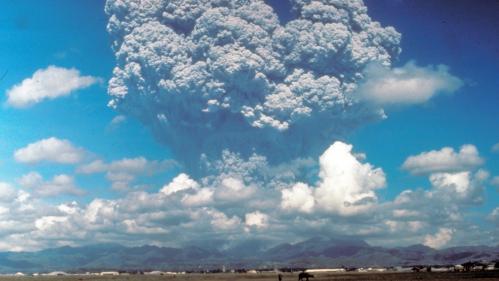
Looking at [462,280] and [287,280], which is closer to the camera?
[462,280]

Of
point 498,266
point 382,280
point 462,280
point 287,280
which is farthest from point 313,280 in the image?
point 498,266

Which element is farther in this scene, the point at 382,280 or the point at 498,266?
the point at 498,266

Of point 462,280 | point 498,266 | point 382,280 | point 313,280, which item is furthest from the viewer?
point 498,266

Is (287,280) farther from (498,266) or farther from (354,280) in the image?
(498,266)

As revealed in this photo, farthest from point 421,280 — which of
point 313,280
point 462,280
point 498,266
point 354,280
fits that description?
point 498,266

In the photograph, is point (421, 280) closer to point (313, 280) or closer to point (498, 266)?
point (313, 280)

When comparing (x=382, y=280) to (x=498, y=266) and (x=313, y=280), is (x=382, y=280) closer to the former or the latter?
(x=313, y=280)

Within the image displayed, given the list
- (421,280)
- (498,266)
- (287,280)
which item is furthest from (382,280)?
(498,266)

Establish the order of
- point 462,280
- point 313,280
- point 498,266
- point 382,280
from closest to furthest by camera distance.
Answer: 1. point 462,280
2. point 382,280
3. point 313,280
4. point 498,266
